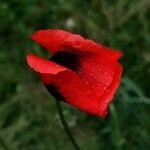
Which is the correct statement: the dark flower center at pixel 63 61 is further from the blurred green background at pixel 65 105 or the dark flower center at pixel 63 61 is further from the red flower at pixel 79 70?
the blurred green background at pixel 65 105

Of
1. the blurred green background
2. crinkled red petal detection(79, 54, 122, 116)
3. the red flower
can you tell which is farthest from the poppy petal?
the blurred green background

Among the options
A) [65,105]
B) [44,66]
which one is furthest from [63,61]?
[65,105]

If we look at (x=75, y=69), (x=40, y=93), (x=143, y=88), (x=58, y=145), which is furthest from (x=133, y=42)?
(x=75, y=69)

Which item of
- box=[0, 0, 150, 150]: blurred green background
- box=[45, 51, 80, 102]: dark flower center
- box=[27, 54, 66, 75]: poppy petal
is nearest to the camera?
box=[27, 54, 66, 75]: poppy petal

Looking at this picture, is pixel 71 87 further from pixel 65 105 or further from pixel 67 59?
pixel 65 105

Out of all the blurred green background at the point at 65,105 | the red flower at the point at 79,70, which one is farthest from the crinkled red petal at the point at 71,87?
the blurred green background at the point at 65,105

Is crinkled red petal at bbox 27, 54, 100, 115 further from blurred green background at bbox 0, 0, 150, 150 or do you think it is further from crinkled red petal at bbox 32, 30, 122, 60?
blurred green background at bbox 0, 0, 150, 150

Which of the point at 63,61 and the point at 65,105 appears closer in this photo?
the point at 63,61

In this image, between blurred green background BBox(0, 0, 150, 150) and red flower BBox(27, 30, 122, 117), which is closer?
red flower BBox(27, 30, 122, 117)
